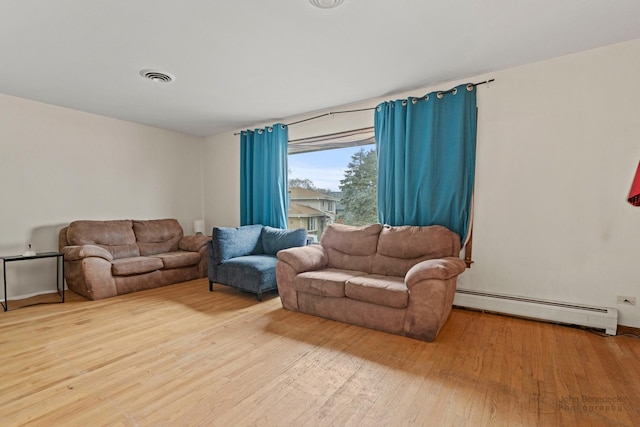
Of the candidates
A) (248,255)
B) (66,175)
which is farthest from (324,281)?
(66,175)

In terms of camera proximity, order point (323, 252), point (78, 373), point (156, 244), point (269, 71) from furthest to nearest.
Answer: point (156, 244) → point (323, 252) → point (269, 71) → point (78, 373)

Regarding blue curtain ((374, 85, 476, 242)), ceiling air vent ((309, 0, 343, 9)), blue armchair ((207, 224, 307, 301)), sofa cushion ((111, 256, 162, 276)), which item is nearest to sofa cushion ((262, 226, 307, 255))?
blue armchair ((207, 224, 307, 301))

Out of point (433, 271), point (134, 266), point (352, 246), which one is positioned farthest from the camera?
point (134, 266)

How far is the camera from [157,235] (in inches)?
185

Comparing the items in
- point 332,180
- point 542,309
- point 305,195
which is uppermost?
point 332,180

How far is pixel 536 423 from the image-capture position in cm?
150

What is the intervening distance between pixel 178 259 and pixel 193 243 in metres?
0.47

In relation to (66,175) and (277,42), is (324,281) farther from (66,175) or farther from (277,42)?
(66,175)

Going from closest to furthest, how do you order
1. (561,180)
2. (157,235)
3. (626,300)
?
(626,300) → (561,180) → (157,235)

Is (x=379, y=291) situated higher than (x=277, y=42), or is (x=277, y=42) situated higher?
(x=277, y=42)

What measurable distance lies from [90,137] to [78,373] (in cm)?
359

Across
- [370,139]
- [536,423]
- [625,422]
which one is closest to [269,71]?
[370,139]

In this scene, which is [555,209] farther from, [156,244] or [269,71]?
[156,244]

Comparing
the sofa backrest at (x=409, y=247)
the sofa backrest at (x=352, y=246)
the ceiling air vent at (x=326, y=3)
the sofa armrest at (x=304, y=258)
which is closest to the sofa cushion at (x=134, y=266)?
the sofa armrest at (x=304, y=258)
